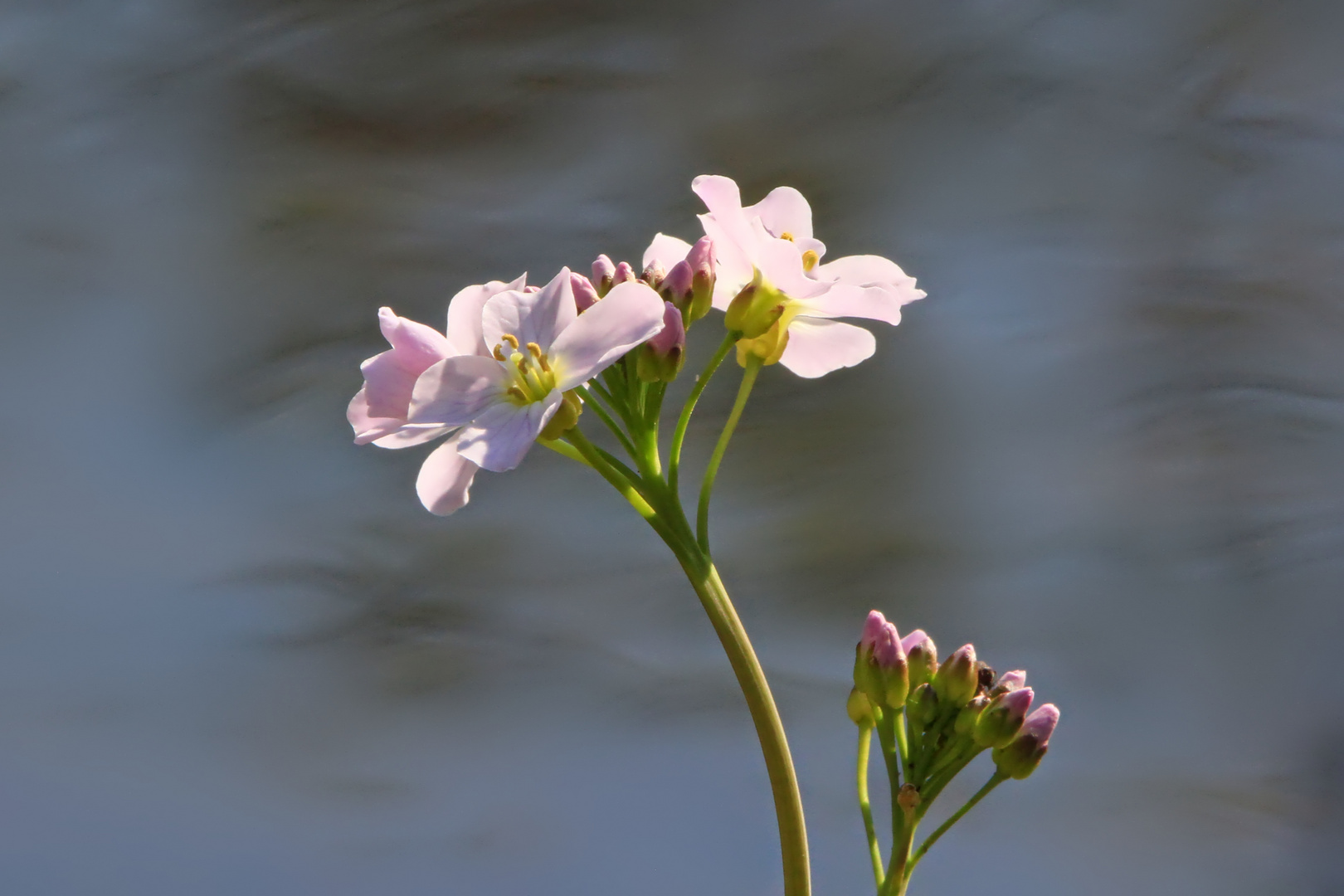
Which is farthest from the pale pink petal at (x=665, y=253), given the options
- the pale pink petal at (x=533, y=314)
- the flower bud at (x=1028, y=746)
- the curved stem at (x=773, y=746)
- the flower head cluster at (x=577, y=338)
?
the flower bud at (x=1028, y=746)

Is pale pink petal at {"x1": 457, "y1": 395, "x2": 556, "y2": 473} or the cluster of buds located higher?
pale pink petal at {"x1": 457, "y1": 395, "x2": 556, "y2": 473}

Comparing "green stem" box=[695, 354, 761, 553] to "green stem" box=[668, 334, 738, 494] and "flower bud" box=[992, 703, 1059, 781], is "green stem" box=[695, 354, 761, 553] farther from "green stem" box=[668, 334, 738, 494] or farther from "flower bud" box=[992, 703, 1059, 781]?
"flower bud" box=[992, 703, 1059, 781]

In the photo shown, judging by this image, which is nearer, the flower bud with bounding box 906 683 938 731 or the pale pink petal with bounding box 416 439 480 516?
the pale pink petal with bounding box 416 439 480 516

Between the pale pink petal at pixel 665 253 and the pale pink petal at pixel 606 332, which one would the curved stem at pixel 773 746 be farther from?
the pale pink petal at pixel 665 253

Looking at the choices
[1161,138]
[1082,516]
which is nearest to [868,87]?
[1161,138]

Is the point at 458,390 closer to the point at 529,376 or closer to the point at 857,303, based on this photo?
the point at 529,376

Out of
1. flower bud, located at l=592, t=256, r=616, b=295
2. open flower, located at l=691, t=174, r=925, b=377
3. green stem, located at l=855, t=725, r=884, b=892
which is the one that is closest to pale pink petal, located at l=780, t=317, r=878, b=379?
open flower, located at l=691, t=174, r=925, b=377
